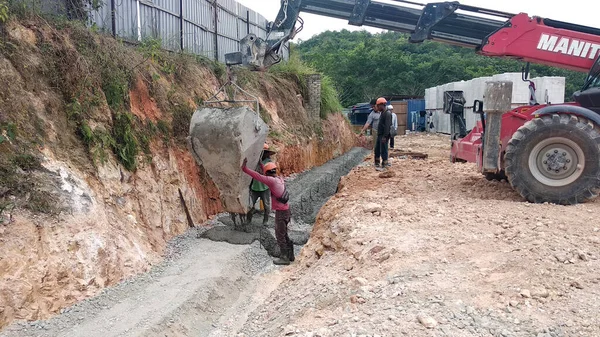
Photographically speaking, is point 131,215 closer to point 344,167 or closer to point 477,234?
point 477,234

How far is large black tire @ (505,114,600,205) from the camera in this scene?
6449 millimetres

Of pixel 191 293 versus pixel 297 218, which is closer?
pixel 191 293

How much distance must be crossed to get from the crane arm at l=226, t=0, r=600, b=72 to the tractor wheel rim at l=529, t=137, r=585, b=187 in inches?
59.3

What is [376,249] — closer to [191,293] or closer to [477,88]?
[191,293]

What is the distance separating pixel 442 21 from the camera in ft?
25.4

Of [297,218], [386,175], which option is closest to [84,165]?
[297,218]

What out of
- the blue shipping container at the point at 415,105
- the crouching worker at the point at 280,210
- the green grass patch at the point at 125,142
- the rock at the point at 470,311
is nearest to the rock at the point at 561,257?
the rock at the point at 470,311

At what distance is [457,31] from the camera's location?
7.84 metres

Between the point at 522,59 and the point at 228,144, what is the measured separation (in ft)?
15.7

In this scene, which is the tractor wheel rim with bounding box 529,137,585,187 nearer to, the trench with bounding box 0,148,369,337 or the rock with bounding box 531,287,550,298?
the rock with bounding box 531,287,550,298

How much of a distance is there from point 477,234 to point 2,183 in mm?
4741

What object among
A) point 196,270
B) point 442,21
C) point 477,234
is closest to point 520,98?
point 442,21

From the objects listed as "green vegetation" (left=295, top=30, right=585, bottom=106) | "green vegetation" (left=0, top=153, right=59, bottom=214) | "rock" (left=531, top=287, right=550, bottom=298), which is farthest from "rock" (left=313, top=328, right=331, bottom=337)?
"green vegetation" (left=295, top=30, right=585, bottom=106)

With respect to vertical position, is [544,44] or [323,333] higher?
[544,44]
